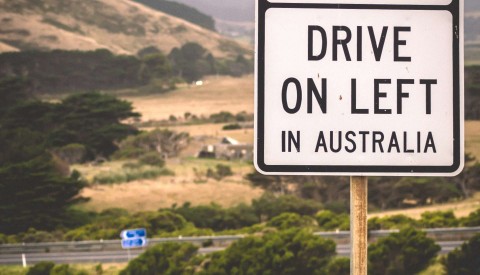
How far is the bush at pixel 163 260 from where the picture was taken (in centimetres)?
2277

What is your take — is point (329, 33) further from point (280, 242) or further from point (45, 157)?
point (45, 157)

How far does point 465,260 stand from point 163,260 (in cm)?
748

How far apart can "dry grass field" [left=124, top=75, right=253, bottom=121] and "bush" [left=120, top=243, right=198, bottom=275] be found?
186 ft

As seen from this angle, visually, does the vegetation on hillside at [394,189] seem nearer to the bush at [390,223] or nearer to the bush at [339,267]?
the bush at [390,223]

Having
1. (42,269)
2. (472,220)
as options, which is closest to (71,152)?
(472,220)

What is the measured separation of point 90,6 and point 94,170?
8367 cm

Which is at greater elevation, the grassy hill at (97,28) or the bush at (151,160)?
the grassy hill at (97,28)

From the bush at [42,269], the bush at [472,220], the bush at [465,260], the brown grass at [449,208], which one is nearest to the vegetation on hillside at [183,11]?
the brown grass at [449,208]

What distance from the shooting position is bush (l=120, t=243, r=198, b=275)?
2277cm

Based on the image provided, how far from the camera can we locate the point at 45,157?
49.1m

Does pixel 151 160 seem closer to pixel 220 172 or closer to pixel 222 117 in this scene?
pixel 220 172

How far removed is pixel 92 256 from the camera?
27.9m

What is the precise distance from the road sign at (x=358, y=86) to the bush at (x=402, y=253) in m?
19.8

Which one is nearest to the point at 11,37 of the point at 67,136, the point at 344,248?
the point at 67,136
